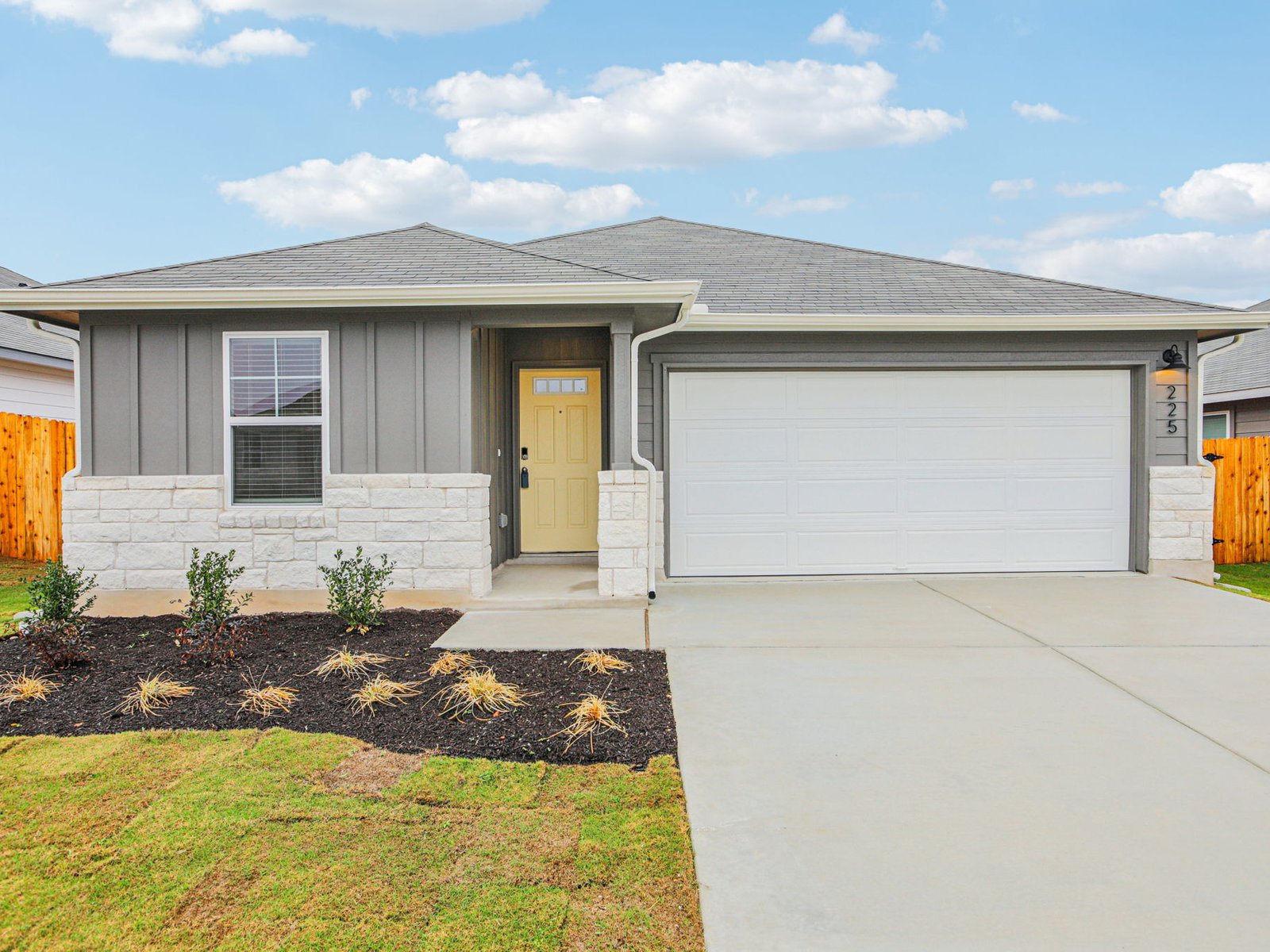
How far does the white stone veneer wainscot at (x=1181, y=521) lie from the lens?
7676 millimetres

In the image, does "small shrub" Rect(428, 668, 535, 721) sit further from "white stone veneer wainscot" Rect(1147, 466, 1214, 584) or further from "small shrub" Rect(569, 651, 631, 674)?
"white stone veneer wainscot" Rect(1147, 466, 1214, 584)

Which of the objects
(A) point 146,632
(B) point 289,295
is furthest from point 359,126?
(A) point 146,632

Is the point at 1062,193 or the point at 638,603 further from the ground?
the point at 1062,193

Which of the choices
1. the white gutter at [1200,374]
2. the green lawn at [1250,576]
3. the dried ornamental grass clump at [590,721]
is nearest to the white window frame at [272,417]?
the dried ornamental grass clump at [590,721]

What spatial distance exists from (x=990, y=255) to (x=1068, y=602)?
28824mm

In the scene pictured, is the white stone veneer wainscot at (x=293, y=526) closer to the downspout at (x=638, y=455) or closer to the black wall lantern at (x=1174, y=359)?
the downspout at (x=638, y=455)

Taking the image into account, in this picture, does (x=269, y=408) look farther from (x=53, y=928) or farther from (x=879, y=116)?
(x=879, y=116)

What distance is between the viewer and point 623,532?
6.55m

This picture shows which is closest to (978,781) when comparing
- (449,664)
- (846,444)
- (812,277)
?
(449,664)

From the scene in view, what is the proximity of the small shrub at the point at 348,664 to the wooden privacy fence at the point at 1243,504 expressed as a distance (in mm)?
10486

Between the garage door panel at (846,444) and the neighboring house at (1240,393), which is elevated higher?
the neighboring house at (1240,393)

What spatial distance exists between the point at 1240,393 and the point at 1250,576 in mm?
4904

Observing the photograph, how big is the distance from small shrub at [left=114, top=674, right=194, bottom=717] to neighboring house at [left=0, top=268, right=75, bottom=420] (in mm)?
9138

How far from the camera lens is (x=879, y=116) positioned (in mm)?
18250
